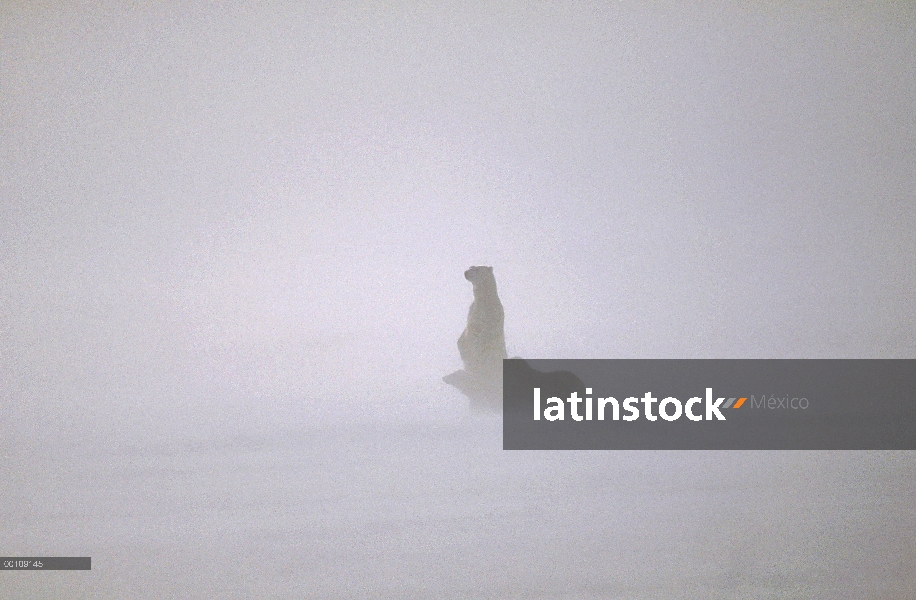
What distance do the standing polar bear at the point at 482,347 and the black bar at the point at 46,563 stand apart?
112 cm

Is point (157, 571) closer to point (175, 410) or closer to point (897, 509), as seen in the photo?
point (175, 410)

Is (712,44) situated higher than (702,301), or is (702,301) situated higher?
(712,44)

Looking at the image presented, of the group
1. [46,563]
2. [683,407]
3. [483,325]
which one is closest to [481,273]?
[483,325]

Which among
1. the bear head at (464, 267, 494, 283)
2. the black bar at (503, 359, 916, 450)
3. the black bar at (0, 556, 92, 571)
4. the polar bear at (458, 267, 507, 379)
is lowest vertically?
the black bar at (0, 556, 92, 571)

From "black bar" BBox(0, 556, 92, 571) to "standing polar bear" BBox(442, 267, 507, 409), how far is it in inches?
44.2

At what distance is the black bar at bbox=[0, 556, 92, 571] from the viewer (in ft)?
7.14

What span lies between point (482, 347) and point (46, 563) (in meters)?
1.36

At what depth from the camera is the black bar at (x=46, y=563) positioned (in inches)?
85.7

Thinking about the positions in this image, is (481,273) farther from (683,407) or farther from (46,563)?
(46,563)

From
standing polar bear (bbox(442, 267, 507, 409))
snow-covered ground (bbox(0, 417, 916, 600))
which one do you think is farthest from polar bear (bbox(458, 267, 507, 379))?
snow-covered ground (bbox(0, 417, 916, 600))

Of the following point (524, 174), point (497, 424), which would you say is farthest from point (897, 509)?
point (524, 174)

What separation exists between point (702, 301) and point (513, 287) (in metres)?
0.55

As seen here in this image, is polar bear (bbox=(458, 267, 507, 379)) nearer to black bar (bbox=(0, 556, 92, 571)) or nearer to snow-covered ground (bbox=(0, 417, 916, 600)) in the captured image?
snow-covered ground (bbox=(0, 417, 916, 600))

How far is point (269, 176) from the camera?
230cm
